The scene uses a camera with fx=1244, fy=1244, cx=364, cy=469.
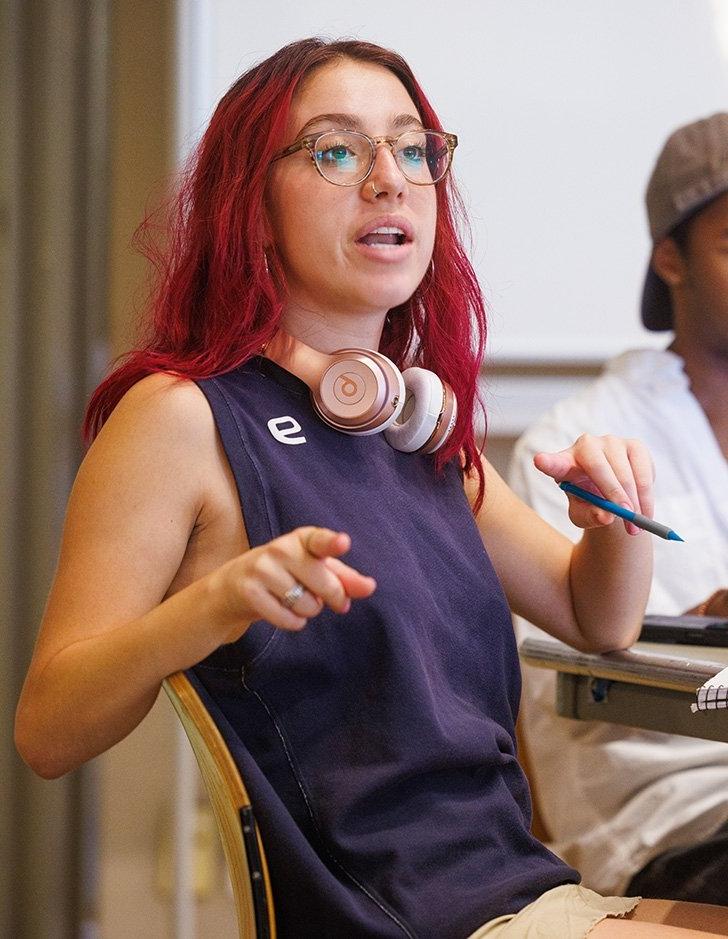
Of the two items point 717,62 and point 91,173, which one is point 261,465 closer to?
point 91,173

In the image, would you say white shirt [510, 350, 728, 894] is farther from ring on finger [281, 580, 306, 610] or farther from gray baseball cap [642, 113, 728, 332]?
ring on finger [281, 580, 306, 610]

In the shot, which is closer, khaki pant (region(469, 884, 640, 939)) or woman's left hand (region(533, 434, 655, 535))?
khaki pant (region(469, 884, 640, 939))

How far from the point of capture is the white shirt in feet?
5.20

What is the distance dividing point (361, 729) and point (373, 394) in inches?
10.7

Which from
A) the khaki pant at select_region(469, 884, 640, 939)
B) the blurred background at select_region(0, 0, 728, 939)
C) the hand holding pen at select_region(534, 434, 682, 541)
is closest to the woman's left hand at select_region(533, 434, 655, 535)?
the hand holding pen at select_region(534, 434, 682, 541)

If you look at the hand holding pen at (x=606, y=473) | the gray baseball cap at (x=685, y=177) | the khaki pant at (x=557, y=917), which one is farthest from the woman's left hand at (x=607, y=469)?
the gray baseball cap at (x=685, y=177)

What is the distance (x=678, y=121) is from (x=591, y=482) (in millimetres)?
1599

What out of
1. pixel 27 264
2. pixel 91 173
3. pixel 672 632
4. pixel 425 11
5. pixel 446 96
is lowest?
pixel 672 632

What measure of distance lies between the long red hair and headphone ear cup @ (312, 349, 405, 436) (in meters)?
0.07

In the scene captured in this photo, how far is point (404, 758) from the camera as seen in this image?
951 mm

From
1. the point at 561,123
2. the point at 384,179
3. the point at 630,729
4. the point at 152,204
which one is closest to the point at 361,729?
the point at 384,179

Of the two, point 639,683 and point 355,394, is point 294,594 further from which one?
point 639,683

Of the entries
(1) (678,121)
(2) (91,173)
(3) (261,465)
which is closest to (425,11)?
(1) (678,121)

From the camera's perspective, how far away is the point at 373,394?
1029 millimetres
